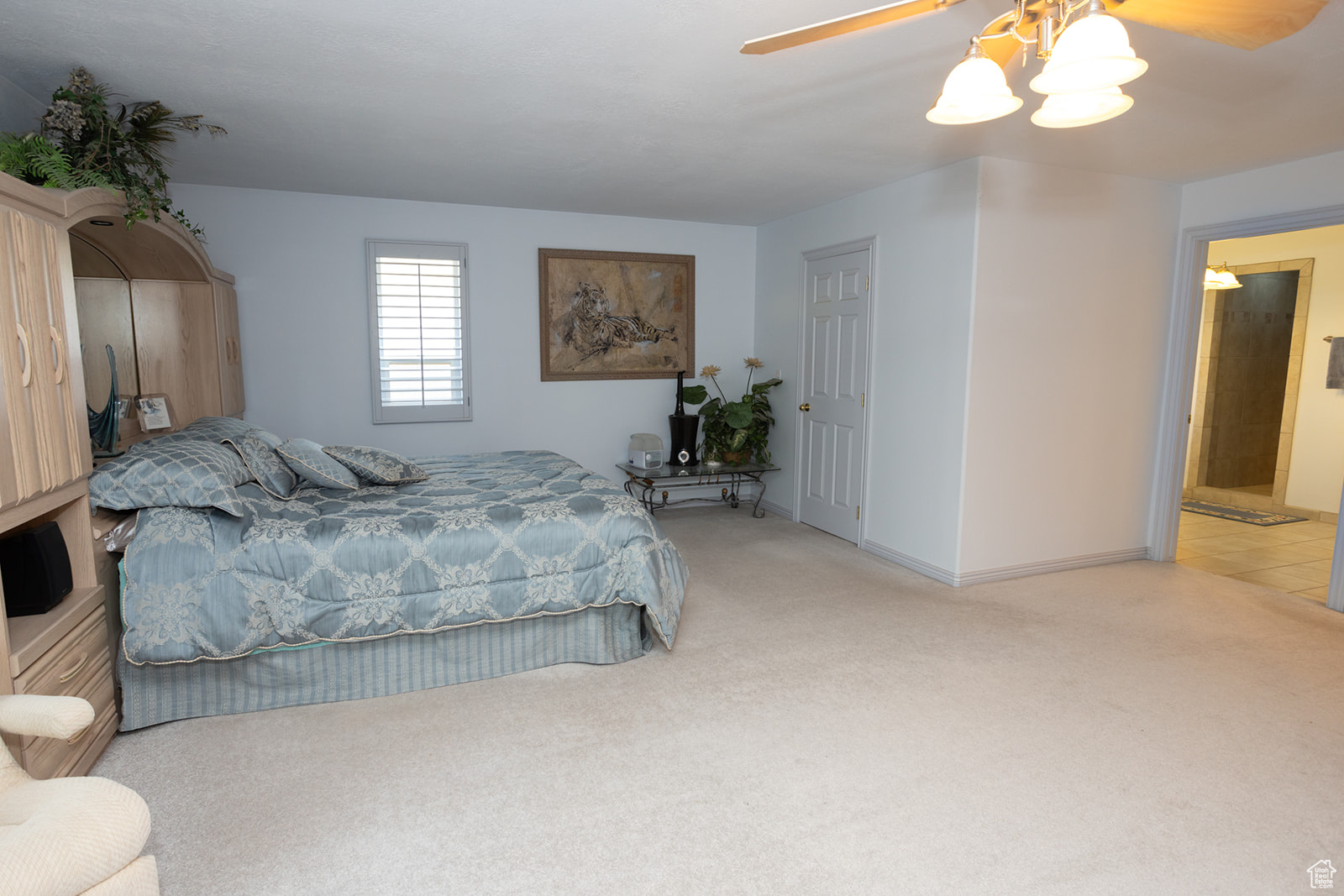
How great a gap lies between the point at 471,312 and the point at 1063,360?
12.9 feet

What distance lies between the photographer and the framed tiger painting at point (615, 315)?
5461mm

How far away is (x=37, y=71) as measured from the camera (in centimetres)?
266

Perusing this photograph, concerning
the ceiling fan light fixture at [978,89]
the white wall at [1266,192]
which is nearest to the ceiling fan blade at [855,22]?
the ceiling fan light fixture at [978,89]

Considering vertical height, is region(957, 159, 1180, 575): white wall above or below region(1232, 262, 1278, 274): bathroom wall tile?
below

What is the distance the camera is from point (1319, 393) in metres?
5.83

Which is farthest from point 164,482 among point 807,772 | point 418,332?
point 418,332

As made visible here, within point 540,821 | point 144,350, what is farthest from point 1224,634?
point 144,350

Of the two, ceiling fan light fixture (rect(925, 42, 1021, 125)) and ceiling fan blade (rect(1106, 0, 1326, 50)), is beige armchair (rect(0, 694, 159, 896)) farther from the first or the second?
ceiling fan blade (rect(1106, 0, 1326, 50))

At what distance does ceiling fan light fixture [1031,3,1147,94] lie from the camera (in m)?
1.46

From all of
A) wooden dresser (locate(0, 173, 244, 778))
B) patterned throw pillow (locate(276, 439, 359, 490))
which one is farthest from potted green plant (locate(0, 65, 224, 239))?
patterned throw pillow (locate(276, 439, 359, 490))

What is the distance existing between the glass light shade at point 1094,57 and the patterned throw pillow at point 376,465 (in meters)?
3.01

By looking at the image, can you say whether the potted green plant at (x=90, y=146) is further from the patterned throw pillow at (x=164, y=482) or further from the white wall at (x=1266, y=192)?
the white wall at (x=1266, y=192)

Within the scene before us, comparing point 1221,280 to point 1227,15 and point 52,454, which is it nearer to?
point 1227,15

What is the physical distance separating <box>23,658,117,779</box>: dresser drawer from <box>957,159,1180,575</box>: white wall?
3.92m
